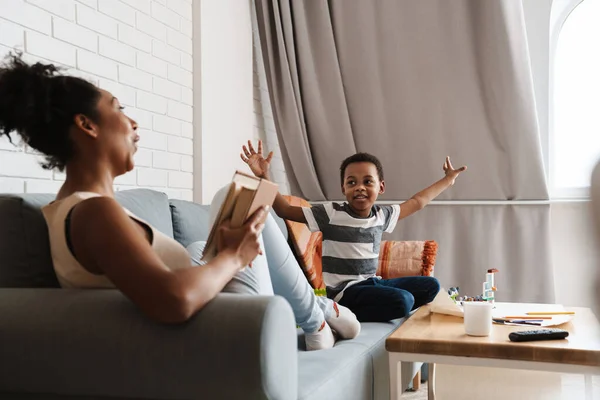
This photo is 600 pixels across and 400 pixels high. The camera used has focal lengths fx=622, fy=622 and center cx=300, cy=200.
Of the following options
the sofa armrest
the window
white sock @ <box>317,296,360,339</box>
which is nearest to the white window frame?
the window

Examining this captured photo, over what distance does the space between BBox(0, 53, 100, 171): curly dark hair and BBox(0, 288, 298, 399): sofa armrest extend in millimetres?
315

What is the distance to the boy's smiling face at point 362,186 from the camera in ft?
9.02

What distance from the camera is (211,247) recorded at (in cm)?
133

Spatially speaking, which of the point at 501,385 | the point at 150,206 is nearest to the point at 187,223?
the point at 150,206

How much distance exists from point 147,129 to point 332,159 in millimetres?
1375

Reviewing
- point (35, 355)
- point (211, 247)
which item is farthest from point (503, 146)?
point (35, 355)

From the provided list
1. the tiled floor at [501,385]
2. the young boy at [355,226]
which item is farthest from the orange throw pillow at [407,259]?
the tiled floor at [501,385]

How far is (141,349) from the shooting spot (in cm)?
Answer: 112

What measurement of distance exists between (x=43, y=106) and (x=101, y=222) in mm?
342

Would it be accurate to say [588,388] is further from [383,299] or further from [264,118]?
[264,118]

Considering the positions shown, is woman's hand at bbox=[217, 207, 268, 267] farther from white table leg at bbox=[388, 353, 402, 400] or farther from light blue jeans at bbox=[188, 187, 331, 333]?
white table leg at bbox=[388, 353, 402, 400]

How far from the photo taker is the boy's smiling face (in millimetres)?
2748

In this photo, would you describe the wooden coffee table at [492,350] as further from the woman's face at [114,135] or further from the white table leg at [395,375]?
A: the woman's face at [114,135]

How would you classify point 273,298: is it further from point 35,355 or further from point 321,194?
point 321,194
